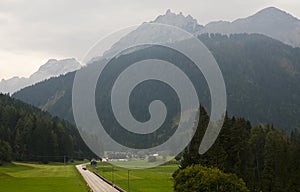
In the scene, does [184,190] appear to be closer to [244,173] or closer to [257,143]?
[244,173]

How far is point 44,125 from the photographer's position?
172875 mm

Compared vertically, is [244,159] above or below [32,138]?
below

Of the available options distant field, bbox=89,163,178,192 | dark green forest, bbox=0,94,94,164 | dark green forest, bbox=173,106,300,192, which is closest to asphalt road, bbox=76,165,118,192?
distant field, bbox=89,163,178,192

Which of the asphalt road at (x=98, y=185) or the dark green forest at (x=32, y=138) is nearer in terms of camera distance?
the asphalt road at (x=98, y=185)

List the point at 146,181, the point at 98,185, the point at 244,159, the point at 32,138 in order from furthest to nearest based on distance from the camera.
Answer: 1. the point at 32,138
2. the point at 146,181
3. the point at 98,185
4. the point at 244,159

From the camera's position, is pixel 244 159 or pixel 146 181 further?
pixel 146 181

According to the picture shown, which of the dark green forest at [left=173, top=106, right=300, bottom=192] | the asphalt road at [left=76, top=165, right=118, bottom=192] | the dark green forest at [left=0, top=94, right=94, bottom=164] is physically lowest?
the asphalt road at [left=76, top=165, right=118, bottom=192]

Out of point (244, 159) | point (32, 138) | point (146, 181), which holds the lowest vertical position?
point (146, 181)

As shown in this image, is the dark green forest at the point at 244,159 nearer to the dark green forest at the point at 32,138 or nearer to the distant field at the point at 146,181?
the distant field at the point at 146,181

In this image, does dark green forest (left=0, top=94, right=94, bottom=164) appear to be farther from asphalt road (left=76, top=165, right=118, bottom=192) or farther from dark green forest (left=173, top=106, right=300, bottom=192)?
dark green forest (left=173, top=106, right=300, bottom=192)

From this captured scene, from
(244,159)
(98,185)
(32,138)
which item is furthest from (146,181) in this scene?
(32,138)

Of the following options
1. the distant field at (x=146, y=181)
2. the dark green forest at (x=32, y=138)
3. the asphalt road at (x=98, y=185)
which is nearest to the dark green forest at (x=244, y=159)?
the distant field at (x=146, y=181)

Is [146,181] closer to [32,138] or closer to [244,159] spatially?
[244,159]

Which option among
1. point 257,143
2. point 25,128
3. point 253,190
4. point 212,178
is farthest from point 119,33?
point 25,128
